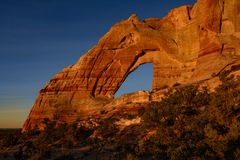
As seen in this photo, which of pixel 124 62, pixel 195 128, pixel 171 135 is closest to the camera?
pixel 195 128

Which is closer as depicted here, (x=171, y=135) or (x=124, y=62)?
(x=171, y=135)

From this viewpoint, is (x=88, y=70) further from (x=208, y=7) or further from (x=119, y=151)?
(x=119, y=151)

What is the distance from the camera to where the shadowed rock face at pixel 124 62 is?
4275cm

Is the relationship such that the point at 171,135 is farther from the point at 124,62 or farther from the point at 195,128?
the point at 124,62

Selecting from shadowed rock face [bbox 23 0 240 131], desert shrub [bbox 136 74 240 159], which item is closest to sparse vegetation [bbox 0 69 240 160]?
desert shrub [bbox 136 74 240 159]

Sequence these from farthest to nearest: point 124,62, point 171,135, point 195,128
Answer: point 124,62, point 171,135, point 195,128

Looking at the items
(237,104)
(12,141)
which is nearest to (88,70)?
(12,141)

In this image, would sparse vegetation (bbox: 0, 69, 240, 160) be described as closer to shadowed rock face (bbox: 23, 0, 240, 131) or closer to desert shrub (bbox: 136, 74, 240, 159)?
desert shrub (bbox: 136, 74, 240, 159)

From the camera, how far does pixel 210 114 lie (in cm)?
1920

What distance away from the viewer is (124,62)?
45.5m

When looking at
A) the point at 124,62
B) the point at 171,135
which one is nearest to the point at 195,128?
the point at 171,135

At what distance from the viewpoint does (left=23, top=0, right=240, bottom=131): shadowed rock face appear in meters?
42.8

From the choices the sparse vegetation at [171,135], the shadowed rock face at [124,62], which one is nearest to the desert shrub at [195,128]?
the sparse vegetation at [171,135]

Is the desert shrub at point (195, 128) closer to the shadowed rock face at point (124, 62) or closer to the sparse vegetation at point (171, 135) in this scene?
the sparse vegetation at point (171, 135)
